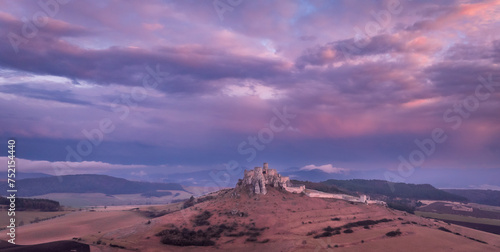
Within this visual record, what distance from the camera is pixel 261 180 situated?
6594 cm

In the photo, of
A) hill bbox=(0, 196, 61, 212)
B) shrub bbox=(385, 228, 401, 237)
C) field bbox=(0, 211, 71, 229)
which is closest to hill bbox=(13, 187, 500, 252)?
shrub bbox=(385, 228, 401, 237)

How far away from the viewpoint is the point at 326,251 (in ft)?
141

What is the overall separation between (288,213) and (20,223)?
74.1 meters

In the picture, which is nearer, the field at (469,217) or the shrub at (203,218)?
the shrub at (203,218)

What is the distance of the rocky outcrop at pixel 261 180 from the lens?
6556 centimetres

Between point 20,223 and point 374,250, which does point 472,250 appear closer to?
point 374,250

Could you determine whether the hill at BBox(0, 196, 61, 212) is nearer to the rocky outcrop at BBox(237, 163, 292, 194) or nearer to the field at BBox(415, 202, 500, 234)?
Result: the rocky outcrop at BBox(237, 163, 292, 194)

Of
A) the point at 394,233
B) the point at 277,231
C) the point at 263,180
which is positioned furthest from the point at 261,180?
the point at 394,233

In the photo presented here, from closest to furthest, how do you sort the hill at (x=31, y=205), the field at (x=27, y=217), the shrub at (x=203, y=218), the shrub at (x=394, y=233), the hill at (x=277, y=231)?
the hill at (x=277, y=231)
the shrub at (x=394, y=233)
the shrub at (x=203, y=218)
the field at (x=27, y=217)
the hill at (x=31, y=205)

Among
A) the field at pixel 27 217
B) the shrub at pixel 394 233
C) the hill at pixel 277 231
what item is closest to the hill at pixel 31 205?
the field at pixel 27 217

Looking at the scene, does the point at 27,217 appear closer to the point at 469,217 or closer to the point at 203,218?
the point at 203,218

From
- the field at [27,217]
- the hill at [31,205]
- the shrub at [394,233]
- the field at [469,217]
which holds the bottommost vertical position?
the field at [469,217]

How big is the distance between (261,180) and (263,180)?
62 centimetres

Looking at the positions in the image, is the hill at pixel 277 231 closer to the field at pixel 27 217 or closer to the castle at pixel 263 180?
the castle at pixel 263 180
